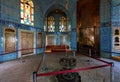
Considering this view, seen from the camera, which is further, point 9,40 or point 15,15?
point 15,15

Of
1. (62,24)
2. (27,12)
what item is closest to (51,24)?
(62,24)

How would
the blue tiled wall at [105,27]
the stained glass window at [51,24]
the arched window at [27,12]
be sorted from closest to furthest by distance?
the blue tiled wall at [105,27]
the arched window at [27,12]
the stained glass window at [51,24]

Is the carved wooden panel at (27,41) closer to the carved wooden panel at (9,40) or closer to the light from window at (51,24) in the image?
the carved wooden panel at (9,40)

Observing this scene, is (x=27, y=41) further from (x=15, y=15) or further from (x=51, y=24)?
(x=51, y=24)

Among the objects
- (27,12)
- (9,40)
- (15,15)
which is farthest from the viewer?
(27,12)

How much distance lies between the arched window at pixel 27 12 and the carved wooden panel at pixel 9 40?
200 cm

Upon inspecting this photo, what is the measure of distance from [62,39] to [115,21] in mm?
14682

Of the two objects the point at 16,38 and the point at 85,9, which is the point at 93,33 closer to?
the point at 85,9

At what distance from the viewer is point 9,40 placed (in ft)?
27.2

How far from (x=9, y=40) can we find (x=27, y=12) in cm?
403

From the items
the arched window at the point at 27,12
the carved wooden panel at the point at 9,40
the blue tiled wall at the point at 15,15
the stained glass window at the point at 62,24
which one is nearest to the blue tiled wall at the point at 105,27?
the blue tiled wall at the point at 15,15

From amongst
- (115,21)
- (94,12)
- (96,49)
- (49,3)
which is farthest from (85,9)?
(49,3)

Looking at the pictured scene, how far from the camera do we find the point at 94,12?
32.5 feet

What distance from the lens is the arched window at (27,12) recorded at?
10125 mm
